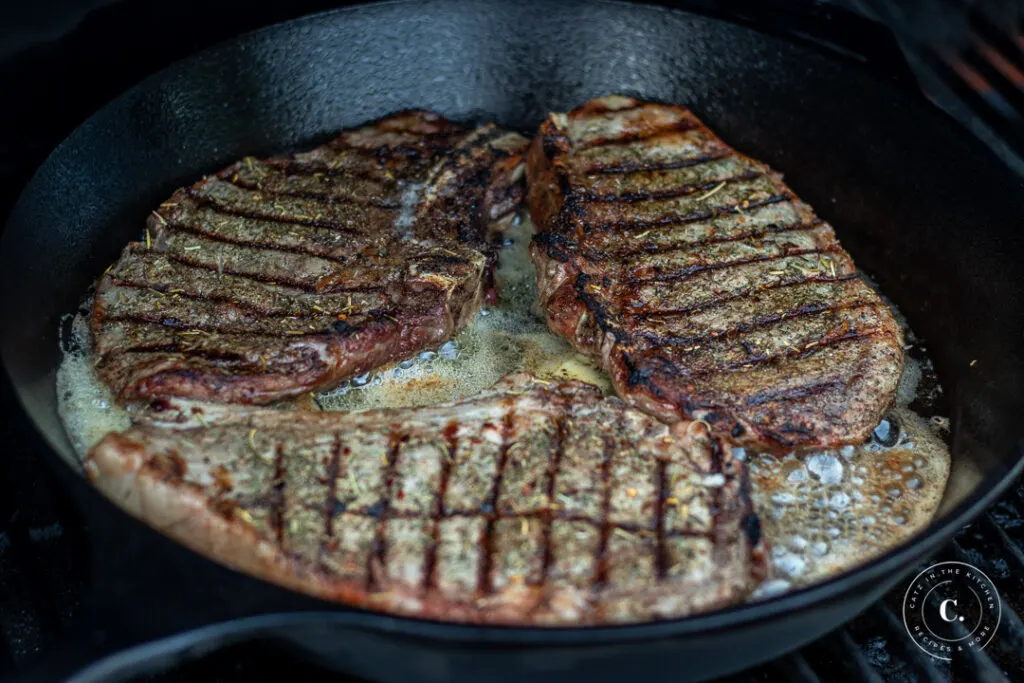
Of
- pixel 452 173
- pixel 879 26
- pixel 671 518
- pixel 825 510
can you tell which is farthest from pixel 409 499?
pixel 879 26

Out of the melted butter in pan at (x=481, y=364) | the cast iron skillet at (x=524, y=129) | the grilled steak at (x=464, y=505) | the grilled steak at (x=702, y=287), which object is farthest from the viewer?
the melted butter in pan at (x=481, y=364)

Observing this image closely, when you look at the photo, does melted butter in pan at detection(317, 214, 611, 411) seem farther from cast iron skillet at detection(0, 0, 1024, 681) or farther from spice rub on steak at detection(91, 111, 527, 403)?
cast iron skillet at detection(0, 0, 1024, 681)

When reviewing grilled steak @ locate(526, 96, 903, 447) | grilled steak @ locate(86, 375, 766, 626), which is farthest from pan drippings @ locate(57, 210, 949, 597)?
grilled steak @ locate(86, 375, 766, 626)

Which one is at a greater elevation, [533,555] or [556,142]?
[556,142]

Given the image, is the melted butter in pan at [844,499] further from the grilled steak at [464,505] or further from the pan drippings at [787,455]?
the grilled steak at [464,505]

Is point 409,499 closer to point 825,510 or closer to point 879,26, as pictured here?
point 825,510
